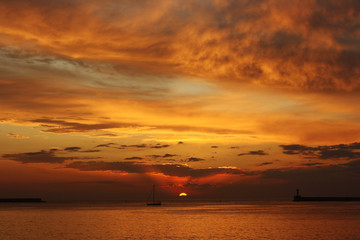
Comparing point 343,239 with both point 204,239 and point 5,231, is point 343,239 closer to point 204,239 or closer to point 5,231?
point 204,239

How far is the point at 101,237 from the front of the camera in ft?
243

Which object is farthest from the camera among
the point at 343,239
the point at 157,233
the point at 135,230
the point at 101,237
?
the point at 135,230

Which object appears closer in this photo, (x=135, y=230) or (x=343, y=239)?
(x=343, y=239)

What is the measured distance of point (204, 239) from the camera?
71.6 metres

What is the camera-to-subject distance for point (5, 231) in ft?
278

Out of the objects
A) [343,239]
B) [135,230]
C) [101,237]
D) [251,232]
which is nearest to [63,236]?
[101,237]

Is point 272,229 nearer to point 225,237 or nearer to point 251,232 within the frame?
point 251,232

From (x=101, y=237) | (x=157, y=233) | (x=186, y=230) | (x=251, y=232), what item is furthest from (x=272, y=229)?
(x=101, y=237)

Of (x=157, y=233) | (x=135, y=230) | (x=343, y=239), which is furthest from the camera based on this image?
(x=135, y=230)

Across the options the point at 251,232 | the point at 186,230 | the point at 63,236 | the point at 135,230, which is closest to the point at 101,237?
the point at 63,236

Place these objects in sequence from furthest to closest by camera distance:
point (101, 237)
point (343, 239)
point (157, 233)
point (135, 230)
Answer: point (135, 230) < point (157, 233) < point (101, 237) < point (343, 239)

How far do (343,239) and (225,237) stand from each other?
18427 millimetres

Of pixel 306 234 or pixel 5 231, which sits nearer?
pixel 306 234

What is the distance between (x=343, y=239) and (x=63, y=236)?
150 feet
